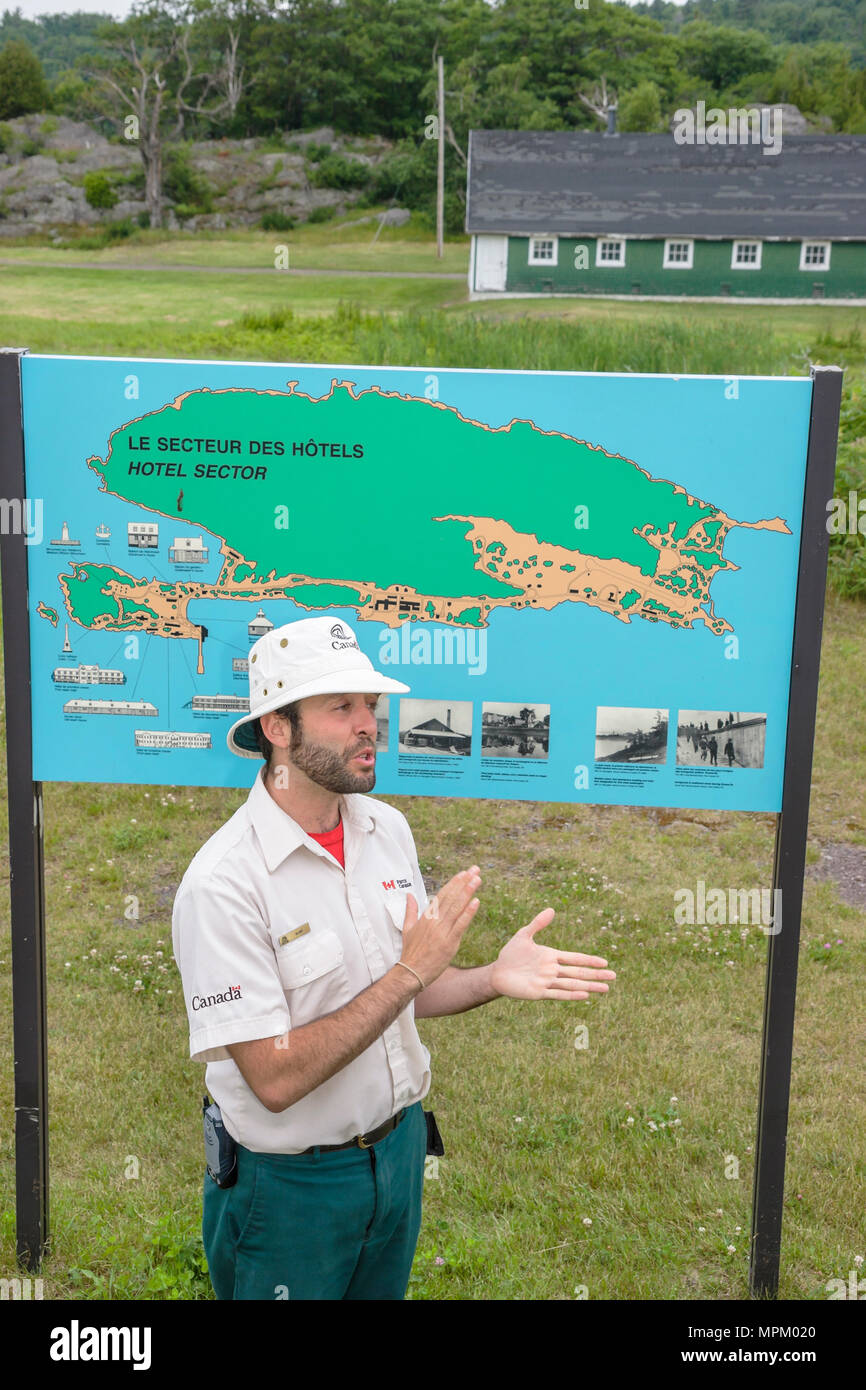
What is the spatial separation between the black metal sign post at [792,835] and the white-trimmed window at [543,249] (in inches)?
1820

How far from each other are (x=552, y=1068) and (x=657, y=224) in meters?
47.9

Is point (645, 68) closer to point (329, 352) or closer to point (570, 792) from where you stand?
point (329, 352)

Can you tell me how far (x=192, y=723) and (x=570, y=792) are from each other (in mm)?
1241

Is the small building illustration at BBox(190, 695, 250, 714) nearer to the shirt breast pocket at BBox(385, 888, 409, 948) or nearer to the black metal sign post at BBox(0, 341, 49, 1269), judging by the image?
the black metal sign post at BBox(0, 341, 49, 1269)

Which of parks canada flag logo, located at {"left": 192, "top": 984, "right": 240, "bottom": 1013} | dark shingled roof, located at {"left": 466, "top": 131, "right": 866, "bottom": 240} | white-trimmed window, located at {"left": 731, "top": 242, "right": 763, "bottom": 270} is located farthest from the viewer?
white-trimmed window, located at {"left": 731, "top": 242, "right": 763, "bottom": 270}

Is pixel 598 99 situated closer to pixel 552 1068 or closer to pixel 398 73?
pixel 398 73

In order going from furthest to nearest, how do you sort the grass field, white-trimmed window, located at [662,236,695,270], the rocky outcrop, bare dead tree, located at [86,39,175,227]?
the rocky outcrop, bare dead tree, located at [86,39,175,227], white-trimmed window, located at [662,236,695,270], the grass field

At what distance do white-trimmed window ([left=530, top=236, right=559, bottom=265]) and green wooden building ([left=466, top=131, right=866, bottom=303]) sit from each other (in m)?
0.04

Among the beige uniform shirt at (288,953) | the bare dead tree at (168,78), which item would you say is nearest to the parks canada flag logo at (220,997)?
the beige uniform shirt at (288,953)

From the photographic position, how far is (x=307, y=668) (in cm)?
330

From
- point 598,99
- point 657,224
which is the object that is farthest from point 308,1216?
point 598,99

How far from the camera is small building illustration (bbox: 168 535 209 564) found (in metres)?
4.11

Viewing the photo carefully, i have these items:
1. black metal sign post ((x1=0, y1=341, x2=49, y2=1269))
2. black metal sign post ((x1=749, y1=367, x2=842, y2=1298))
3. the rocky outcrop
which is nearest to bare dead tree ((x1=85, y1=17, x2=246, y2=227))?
the rocky outcrop

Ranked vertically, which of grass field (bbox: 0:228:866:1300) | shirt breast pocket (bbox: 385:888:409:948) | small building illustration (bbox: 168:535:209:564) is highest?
small building illustration (bbox: 168:535:209:564)
